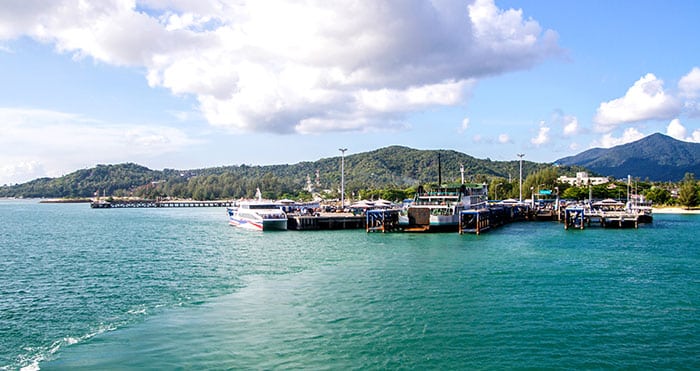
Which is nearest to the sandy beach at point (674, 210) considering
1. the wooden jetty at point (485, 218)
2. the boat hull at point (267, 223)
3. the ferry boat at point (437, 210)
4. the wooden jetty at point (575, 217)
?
the wooden jetty at point (485, 218)

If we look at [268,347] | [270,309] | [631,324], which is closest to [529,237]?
[631,324]

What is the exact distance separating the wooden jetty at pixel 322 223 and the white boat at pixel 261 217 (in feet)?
5.58

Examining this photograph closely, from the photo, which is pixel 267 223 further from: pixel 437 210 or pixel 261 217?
pixel 437 210

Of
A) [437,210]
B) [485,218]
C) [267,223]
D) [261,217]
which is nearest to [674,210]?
[485,218]

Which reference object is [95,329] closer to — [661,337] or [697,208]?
[661,337]

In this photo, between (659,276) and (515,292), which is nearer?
(515,292)

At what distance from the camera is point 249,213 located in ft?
270

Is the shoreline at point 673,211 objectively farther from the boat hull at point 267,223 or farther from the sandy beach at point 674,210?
the boat hull at point 267,223

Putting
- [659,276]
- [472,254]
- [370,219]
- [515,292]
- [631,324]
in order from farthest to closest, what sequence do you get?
1. [370,219]
2. [472,254]
3. [659,276]
4. [515,292]
5. [631,324]

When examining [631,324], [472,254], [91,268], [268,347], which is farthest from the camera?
[472,254]

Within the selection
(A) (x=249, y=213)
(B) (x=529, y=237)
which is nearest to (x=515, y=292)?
(B) (x=529, y=237)

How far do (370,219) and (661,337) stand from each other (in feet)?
185

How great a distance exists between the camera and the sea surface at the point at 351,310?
19438 mm

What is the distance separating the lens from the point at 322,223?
→ 265ft
